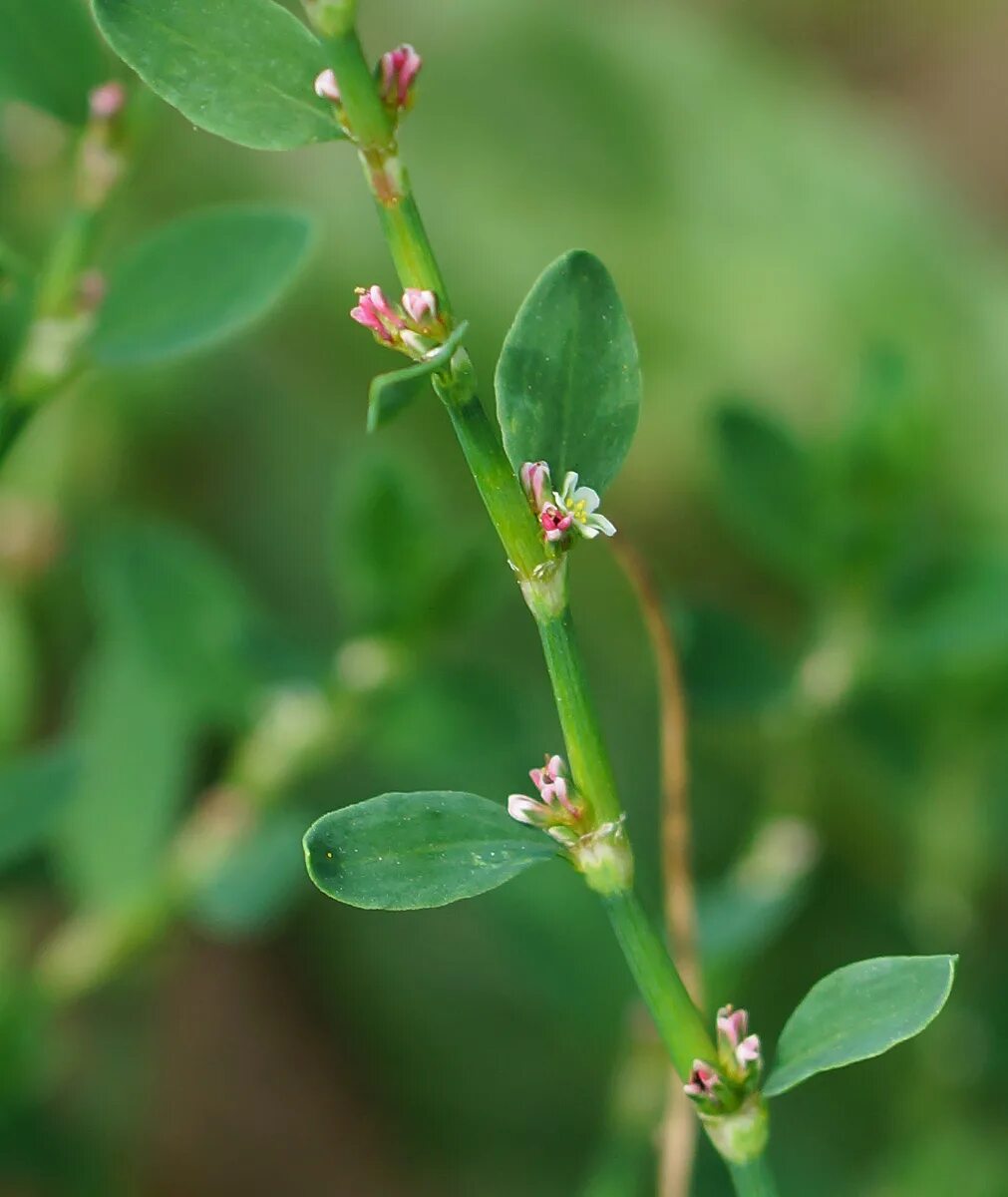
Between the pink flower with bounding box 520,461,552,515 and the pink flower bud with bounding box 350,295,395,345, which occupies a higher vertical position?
the pink flower bud with bounding box 350,295,395,345

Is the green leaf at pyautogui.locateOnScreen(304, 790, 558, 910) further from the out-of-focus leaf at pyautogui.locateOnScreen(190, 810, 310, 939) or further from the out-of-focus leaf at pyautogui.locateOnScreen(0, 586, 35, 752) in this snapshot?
the out-of-focus leaf at pyautogui.locateOnScreen(0, 586, 35, 752)

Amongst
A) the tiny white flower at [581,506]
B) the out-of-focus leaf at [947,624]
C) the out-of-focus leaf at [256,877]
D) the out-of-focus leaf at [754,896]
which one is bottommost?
the out-of-focus leaf at [754,896]

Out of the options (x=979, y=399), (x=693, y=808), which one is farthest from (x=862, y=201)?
(x=693, y=808)

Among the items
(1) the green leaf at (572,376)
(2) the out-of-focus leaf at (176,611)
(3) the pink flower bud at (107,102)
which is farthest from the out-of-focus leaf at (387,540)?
(1) the green leaf at (572,376)

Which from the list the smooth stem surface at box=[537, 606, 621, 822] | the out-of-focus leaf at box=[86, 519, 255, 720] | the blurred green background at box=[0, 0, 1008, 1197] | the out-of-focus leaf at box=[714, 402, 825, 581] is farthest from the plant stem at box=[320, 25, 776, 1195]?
the out-of-focus leaf at box=[86, 519, 255, 720]

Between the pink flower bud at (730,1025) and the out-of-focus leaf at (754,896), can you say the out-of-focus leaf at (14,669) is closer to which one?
the out-of-focus leaf at (754,896)

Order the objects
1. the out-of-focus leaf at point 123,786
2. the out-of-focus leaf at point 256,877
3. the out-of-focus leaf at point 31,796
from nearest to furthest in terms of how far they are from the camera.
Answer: the out-of-focus leaf at point 31,796
the out-of-focus leaf at point 256,877
the out-of-focus leaf at point 123,786

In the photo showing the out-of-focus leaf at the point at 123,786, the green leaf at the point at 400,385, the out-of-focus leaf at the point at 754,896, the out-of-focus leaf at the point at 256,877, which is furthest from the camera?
the out-of-focus leaf at the point at 123,786

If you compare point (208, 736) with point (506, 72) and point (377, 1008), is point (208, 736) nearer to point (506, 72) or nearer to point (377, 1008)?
point (377, 1008)

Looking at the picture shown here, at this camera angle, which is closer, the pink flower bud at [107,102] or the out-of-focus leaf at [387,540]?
the pink flower bud at [107,102]
